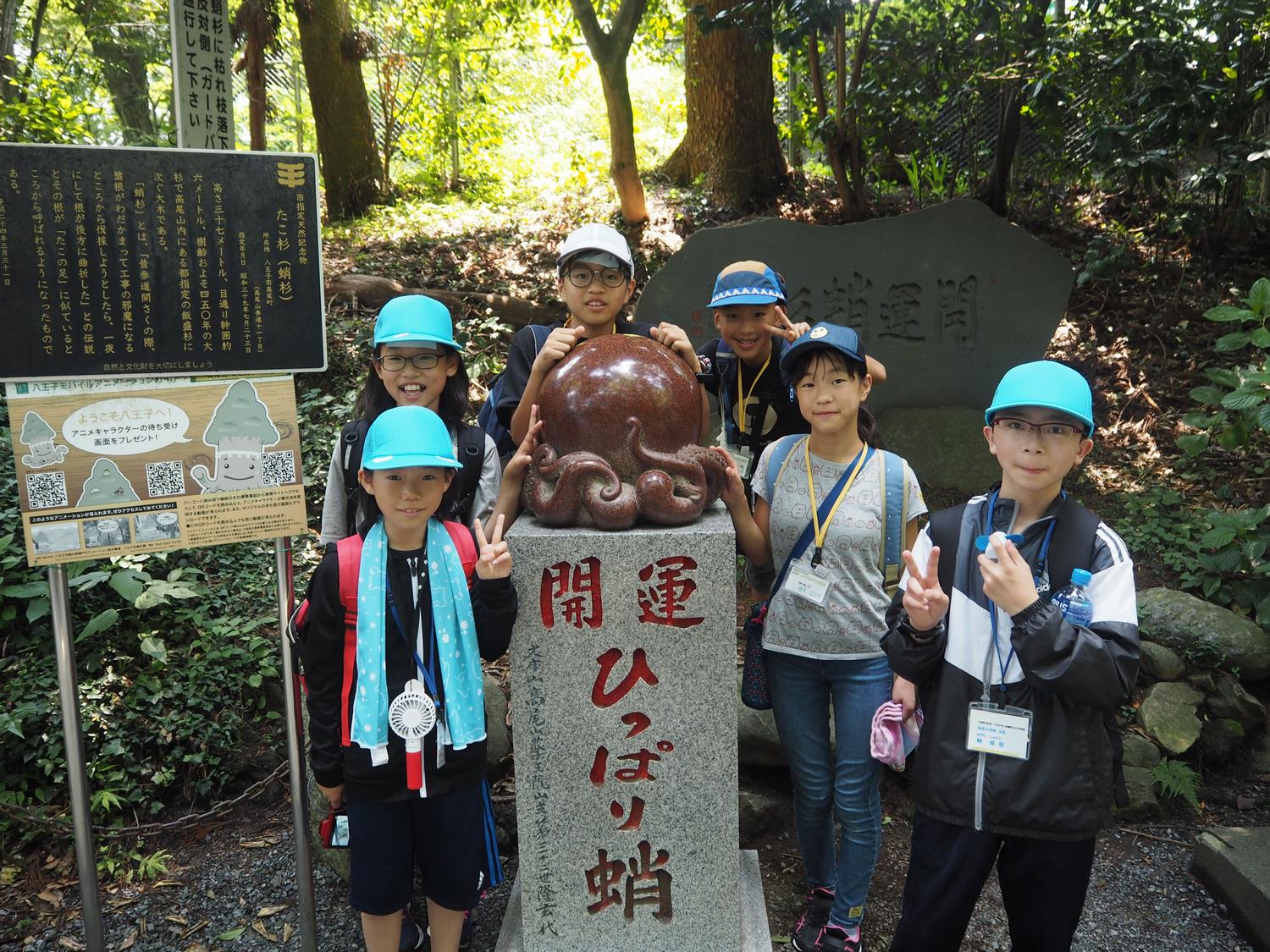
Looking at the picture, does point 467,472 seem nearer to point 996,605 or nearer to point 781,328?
point 781,328

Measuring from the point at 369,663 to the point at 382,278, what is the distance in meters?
6.11

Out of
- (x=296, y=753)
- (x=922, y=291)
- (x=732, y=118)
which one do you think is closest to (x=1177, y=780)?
(x=922, y=291)

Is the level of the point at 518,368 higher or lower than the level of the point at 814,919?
higher

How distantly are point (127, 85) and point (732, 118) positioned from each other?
28.7ft

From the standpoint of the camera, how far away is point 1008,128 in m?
8.12

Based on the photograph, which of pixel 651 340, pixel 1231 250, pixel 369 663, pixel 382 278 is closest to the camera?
pixel 369 663

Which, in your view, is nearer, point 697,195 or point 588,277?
point 588,277

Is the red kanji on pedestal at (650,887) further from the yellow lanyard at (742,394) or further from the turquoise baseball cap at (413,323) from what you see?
the turquoise baseball cap at (413,323)

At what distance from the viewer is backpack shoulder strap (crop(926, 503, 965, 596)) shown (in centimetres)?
217

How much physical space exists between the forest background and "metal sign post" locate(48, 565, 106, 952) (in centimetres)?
103

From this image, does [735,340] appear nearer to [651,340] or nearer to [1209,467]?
[651,340]

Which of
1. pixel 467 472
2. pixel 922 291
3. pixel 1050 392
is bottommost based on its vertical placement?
pixel 467 472

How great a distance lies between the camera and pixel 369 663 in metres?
2.26

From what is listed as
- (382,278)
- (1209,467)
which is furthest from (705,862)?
(382,278)
